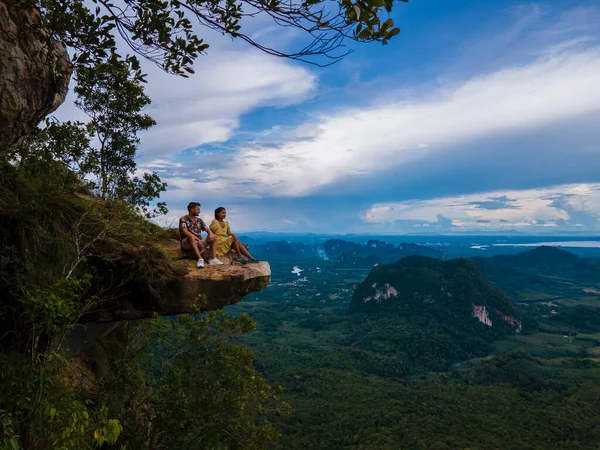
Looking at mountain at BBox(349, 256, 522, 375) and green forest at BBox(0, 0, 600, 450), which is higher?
green forest at BBox(0, 0, 600, 450)

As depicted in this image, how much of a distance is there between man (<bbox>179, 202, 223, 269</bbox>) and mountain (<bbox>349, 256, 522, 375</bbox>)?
76.2 m

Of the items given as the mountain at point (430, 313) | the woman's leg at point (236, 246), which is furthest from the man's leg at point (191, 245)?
the mountain at point (430, 313)

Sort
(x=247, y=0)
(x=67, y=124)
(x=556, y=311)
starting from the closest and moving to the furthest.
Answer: (x=247, y=0) → (x=67, y=124) → (x=556, y=311)

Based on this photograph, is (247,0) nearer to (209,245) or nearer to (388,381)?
(209,245)

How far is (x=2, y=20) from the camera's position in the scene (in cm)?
571

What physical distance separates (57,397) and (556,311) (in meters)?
162

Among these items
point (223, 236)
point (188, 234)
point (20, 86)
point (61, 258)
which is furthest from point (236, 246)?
point (20, 86)

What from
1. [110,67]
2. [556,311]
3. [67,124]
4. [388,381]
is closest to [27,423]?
[110,67]

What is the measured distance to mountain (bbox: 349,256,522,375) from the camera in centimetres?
9169

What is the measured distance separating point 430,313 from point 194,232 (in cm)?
12615

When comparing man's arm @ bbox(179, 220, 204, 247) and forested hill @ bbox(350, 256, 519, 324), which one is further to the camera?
forested hill @ bbox(350, 256, 519, 324)

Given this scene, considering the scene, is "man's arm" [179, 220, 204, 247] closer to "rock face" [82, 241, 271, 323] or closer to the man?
the man

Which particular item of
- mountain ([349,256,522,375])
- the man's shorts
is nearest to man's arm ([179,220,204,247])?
the man's shorts

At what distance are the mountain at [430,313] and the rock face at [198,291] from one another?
76.0 m
